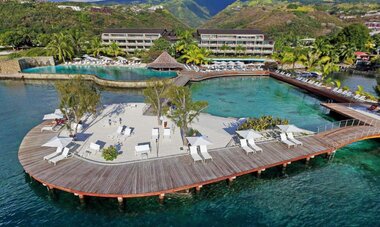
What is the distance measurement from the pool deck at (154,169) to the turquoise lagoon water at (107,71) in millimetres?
40502

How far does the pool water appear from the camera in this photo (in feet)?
125

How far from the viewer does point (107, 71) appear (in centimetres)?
7112

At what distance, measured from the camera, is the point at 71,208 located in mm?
18812

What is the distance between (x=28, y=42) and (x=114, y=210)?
105 meters

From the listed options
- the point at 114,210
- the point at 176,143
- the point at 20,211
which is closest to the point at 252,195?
the point at 176,143

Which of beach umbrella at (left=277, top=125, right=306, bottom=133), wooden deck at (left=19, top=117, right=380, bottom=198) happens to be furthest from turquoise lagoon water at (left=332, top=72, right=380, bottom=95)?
wooden deck at (left=19, top=117, right=380, bottom=198)

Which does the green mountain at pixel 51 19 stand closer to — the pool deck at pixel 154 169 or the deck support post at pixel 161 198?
the pool deck at pixel 154 169

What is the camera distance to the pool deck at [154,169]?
61.5 feet

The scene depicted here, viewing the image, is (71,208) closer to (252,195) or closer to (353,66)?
(252,195)

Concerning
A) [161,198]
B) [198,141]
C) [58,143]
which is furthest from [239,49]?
[161,198]

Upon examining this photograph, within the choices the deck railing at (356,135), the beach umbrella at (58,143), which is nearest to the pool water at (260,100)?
the deck railing at (356,135)

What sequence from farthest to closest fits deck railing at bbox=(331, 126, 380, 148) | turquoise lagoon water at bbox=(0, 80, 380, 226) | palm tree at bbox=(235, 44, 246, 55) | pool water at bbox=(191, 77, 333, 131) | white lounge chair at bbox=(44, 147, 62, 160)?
1. palm tree at bbox=(235, 44, 246, 55)
2. pool water at bbox=(191, 77, 333, 131)
3. deck railing at bbox=(331, 126, 380, 148)
4. white lounge chair at bbox=(44, 147, 62, 160)
5. turquoise lagoon water at bbox=(0, 80, 380, 226)

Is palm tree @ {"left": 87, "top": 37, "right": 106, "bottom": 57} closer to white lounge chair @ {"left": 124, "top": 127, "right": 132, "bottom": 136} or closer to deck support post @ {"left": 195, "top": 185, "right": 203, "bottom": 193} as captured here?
white lounge chair @ {"left": 124, "top": 127, "right": 132, "bottom": 136}

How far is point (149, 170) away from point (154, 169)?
1.44 feet
